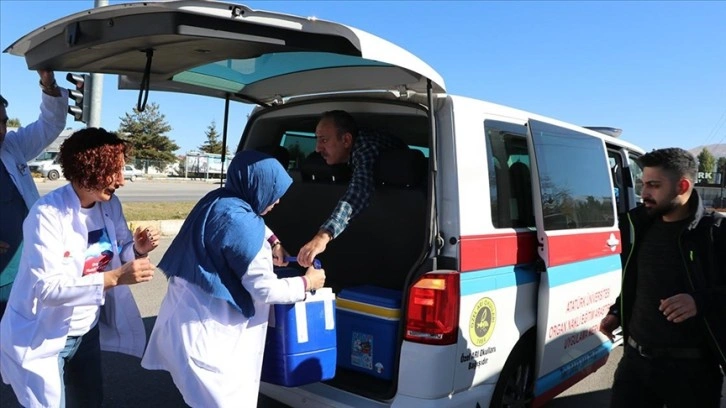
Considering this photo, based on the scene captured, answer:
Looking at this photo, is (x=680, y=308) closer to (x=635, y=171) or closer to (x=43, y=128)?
(x=43, y=128)

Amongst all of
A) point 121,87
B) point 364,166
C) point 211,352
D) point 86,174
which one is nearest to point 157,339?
point 211,352

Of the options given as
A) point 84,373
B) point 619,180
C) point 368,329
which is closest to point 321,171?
point 368,329

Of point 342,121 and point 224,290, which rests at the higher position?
point 342,121

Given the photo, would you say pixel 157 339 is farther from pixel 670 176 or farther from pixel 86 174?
pixel 670 176

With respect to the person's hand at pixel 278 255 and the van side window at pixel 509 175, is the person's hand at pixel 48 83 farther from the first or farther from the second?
the van side window at pixel 509 175

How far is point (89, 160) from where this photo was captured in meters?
2.36

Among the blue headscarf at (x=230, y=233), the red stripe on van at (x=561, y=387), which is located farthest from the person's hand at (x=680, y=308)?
the blue headscarf at (x=230, y=233)

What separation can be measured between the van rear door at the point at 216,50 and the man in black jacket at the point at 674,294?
1158mm

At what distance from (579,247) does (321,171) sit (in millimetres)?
1760

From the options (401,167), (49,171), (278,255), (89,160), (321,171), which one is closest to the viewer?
(89,160)

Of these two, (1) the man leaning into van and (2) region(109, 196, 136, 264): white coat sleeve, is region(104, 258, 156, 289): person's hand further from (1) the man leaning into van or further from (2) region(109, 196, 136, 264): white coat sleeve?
(1) the man leaning into van

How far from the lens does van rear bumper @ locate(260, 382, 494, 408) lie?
2.60 metres

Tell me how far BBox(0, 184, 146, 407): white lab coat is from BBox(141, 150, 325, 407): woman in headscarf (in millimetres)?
336

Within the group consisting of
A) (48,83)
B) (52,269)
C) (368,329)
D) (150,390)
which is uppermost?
(48,83)
